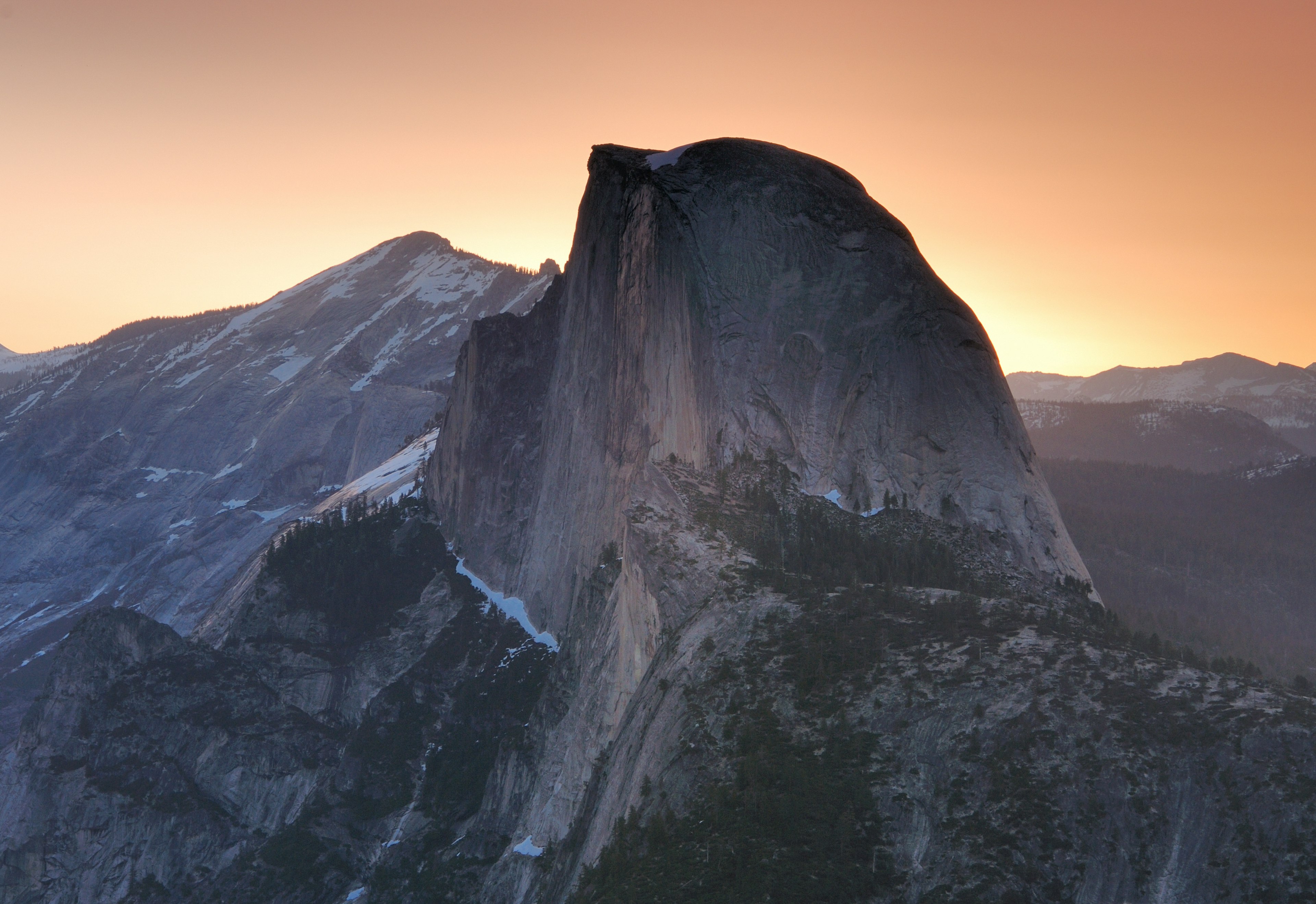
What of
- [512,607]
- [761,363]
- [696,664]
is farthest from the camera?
[512,607]

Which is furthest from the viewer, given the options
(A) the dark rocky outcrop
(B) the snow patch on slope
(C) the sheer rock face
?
(B) the snow patch on slope

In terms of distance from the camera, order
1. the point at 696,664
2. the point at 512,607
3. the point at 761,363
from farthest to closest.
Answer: the point at 512,607 → the point at 761,363 → the point at 696,664

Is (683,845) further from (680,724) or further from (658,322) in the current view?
(658,322)

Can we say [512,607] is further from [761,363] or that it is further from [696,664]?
[696,664]

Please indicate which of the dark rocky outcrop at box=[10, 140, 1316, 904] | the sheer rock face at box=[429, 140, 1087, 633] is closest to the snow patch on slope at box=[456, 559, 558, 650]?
the dark rocky outcrop at box=[10, 140, 1316, 904]

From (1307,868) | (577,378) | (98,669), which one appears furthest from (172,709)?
(1307,868)

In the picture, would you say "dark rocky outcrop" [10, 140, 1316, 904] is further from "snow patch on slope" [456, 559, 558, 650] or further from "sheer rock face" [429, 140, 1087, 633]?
"snow patch on slope" [456, 559, 558, 650]

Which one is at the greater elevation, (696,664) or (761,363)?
(761,363)

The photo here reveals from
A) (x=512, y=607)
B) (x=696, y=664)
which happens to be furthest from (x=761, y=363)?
(x=512, y=607)
